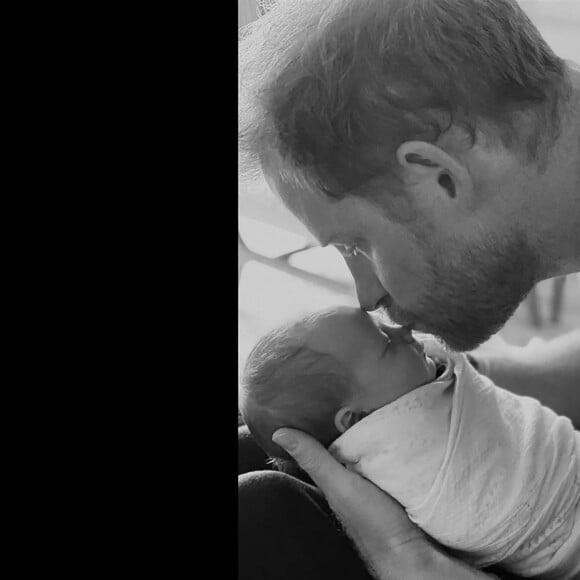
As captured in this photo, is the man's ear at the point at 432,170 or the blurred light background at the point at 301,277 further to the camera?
the blurred light background at the point at 301,277

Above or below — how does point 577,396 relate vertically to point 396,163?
below

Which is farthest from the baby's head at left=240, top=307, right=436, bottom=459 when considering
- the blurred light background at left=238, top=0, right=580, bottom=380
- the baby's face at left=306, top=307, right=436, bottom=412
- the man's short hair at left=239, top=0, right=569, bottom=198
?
the blurred light background at left=238, top=0, right=580, bottom=380

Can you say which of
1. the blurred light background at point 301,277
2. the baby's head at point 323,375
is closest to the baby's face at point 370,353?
the baby's head at point 323,375

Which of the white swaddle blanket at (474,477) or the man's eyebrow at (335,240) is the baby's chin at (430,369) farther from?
the man's eyebrow at (335,240)

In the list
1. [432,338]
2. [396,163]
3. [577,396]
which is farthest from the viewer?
[577,396]

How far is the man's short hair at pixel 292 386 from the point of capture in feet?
3.32

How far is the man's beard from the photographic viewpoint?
3.37ft
